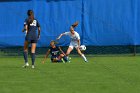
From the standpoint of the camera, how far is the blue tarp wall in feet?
74.5

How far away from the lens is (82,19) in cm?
2281

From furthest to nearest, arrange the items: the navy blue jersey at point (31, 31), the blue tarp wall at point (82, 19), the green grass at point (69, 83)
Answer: the blue tarp wall at point (82, 19)
the navy blue jersey at point (31, 31)
the green grass at point (69, 83)

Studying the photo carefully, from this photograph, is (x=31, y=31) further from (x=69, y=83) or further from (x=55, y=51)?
(x=69, y=83)

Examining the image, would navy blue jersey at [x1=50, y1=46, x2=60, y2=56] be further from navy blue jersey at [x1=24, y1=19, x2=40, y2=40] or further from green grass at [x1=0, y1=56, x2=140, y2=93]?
green grass at [x1=0, y1=56, x2=140, y2=93]

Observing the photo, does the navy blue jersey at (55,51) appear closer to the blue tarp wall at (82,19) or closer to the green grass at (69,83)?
the blue tarp wall at (82,19)

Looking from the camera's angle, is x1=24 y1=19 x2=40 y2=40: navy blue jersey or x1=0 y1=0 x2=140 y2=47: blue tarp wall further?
x1=0 y1=0 x2=140 y2=47: blue tarp wall

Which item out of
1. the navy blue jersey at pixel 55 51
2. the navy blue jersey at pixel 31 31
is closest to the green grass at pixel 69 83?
the navy blue jersey at pixel 31 31

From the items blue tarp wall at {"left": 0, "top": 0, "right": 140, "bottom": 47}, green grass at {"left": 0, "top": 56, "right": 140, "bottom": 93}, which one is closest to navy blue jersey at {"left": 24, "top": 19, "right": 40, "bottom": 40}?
green grass at {"left": 0, "top": 56, "right": 140, "bottom": 93}

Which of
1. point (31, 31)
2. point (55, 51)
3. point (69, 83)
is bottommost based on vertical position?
point (55, 51)

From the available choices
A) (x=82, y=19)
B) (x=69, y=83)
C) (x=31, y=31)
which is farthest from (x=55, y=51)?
(x=69, y=83)

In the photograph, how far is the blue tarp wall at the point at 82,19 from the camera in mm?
22719

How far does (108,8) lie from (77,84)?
12763 mm

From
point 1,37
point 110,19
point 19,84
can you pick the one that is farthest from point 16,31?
point 19,84

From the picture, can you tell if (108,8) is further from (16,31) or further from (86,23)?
(16,31)
